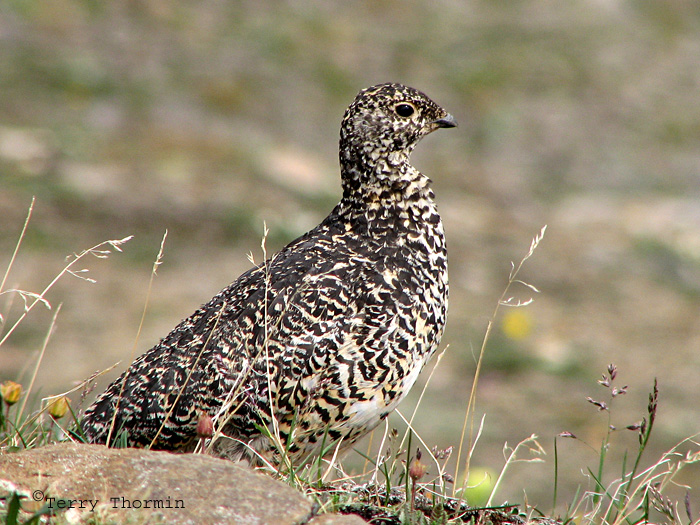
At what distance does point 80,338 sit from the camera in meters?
10.7

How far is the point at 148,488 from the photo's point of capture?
10.5 ft

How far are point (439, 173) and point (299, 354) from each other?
11929mm

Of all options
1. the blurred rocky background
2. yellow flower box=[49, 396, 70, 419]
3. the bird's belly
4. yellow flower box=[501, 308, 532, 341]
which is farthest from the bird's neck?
yellow flower box=[501, 308, 532, 341]

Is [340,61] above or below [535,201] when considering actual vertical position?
above

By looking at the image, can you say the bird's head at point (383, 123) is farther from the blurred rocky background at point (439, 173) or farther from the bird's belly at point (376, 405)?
the blurred rocky background at point (439, 173)

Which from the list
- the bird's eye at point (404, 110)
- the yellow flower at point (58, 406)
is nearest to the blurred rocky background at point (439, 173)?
the bird's eye at point (404, 110)

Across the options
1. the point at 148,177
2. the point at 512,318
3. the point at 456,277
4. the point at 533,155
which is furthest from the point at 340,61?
the point at 512,318

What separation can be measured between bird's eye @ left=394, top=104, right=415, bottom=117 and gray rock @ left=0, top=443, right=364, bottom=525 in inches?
117

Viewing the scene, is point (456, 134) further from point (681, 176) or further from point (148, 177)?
point (148, 177)

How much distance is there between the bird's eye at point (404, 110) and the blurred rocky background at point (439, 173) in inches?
163

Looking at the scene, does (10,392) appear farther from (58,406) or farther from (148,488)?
(148,488)

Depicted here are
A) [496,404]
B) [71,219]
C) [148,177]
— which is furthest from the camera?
[148,177]

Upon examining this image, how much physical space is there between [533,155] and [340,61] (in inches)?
181

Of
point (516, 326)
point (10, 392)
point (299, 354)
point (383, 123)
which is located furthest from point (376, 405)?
point (516, 326)
